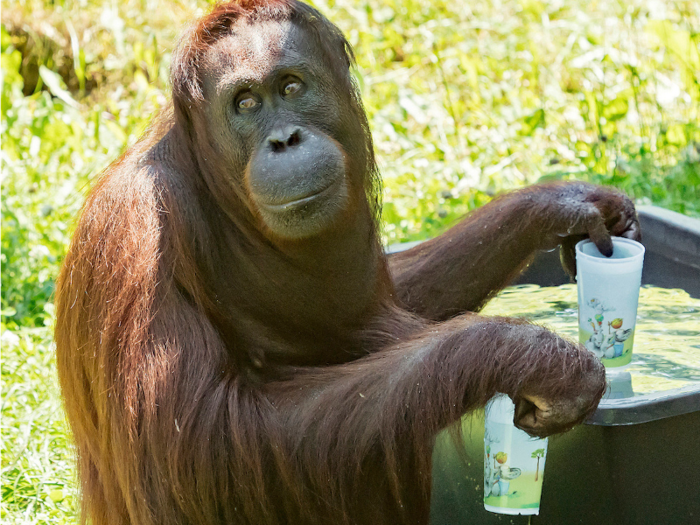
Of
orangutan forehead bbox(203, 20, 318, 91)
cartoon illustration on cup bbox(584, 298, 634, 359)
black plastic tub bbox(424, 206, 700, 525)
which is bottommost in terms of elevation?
black plastic tub bbox(424, 206, 700, 525)

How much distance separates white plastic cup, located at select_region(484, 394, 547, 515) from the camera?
2.29 metres

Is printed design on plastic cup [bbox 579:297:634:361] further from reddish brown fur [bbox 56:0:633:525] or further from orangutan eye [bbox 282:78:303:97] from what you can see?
orangutan eye [bbox 282:78:303:97]

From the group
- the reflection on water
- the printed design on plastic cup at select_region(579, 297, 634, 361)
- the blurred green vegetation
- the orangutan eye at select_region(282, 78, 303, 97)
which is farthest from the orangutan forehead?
the blurred green vegetation

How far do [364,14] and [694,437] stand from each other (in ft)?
16.9

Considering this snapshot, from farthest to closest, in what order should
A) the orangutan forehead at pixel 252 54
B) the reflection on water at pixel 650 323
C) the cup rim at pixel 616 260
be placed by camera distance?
the reflection on water at pixel 650 323, the cup rim at pixel 616 260, the orangutan forehead at pixel 252 54

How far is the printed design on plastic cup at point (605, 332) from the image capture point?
8.63 ft

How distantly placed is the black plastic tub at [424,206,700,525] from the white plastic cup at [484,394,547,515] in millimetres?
65

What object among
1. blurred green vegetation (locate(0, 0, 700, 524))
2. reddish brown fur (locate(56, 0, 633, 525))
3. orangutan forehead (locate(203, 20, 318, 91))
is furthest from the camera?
blurred green vegetation (locate(0, 0, 700, 524))

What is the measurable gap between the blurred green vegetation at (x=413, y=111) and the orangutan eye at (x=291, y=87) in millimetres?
1587

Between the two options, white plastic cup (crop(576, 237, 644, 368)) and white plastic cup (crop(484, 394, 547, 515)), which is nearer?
white plastic cup (crop(484, 394, 547, 515))

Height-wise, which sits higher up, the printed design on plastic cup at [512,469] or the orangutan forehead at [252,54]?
the orangutan forehead at [252,54]

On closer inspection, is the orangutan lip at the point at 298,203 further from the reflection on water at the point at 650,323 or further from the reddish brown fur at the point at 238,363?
the reflection on water at the point at 650,323

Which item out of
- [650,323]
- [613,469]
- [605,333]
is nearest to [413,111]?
[650,323]

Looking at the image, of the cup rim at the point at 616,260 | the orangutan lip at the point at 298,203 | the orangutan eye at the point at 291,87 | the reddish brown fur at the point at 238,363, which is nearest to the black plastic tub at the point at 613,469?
the reddish brown fur at the point at 238,363
